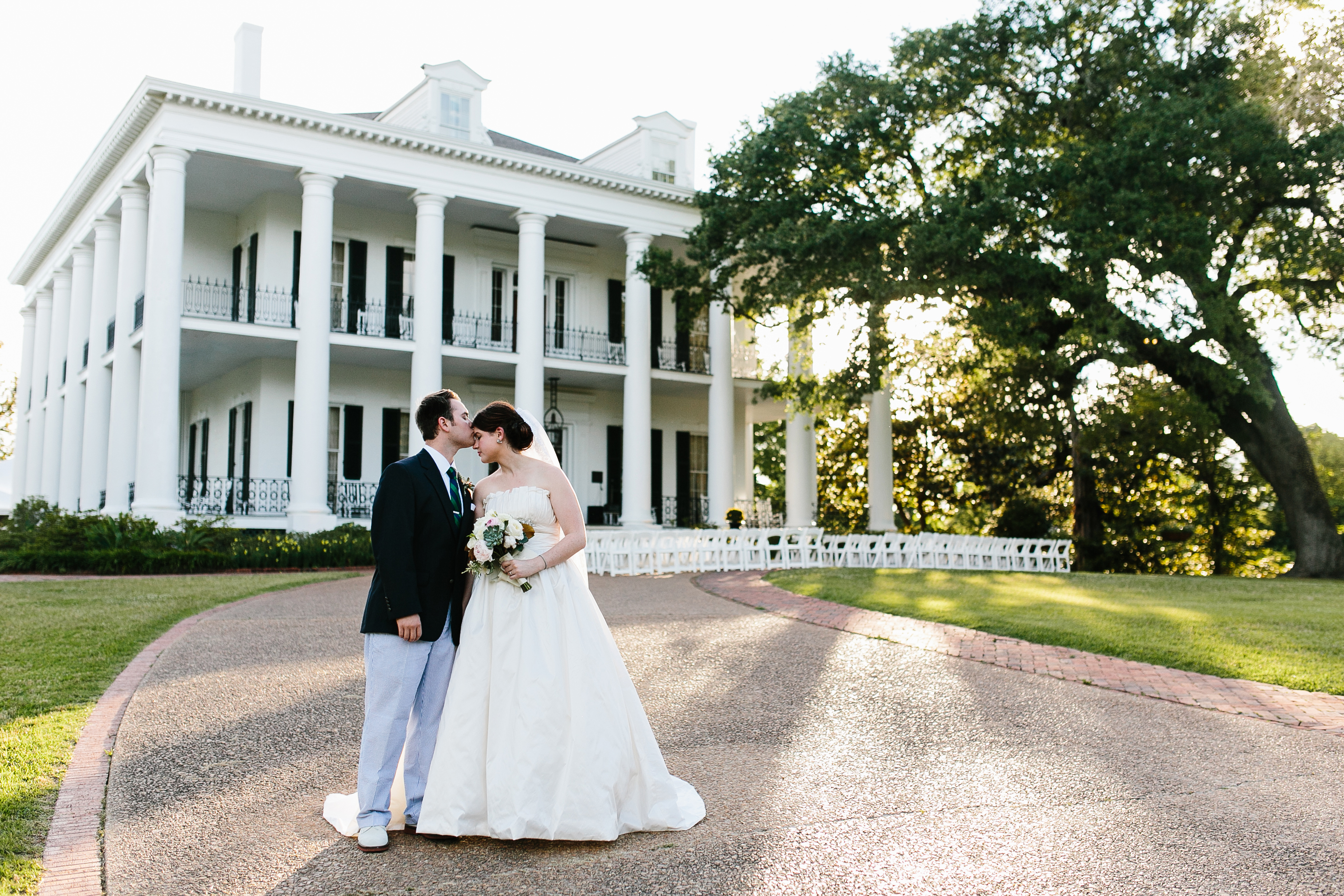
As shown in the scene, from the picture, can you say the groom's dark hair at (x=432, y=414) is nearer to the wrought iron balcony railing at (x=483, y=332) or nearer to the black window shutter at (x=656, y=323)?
the wrought iron balcony railing at (x=483, y=332)

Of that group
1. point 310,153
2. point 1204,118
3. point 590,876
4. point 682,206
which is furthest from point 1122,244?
point 590,876

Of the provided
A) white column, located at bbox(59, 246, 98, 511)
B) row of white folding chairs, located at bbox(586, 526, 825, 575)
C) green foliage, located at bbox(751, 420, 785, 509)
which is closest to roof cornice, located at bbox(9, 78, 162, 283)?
white column, located at bbox(59, 246, 98, 511)

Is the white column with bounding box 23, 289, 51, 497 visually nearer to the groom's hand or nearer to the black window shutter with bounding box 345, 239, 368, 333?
the black window shutter with bounding box 345, 239, 368, 333

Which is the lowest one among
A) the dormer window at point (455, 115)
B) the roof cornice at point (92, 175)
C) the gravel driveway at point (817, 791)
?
the gravel driveway at point (817, 791)

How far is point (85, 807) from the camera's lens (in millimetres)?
4758

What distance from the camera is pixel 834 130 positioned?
898 inches

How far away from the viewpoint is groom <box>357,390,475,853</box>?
4.43 m

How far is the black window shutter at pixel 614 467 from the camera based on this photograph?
2798 cm

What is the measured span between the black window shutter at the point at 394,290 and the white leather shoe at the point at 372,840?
21.5m

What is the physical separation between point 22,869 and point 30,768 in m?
1.55

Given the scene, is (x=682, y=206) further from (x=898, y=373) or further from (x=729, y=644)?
(x=729, y=644)

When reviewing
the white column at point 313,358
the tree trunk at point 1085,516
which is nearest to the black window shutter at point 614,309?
the white column at point 313,358

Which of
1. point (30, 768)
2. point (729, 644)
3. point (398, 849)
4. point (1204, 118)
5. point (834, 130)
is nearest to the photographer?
point (398, 849)

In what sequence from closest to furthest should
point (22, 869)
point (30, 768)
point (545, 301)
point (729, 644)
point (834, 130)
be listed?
point (22, 869) → point (30, 768) → point (729, 644) → point (834, 130) → point (545, 301)
